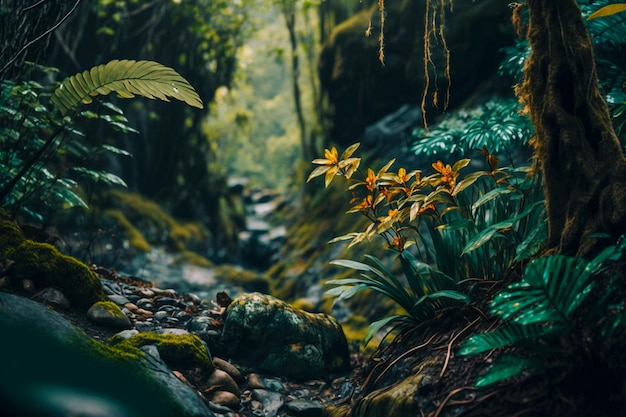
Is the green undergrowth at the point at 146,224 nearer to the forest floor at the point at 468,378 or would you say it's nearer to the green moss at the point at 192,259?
the green moss at the point at 192,259

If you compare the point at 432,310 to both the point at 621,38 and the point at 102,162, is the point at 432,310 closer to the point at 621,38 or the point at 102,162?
the point at 621,38

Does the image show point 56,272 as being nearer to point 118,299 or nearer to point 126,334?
point 118,299

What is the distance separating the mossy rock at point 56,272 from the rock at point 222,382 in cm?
104

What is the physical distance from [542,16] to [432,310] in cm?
189

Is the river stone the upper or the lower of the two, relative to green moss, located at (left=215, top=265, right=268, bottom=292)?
upper

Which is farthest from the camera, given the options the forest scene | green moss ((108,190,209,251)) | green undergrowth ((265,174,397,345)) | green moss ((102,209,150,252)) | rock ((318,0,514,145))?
green moss ((108,190,209,251))

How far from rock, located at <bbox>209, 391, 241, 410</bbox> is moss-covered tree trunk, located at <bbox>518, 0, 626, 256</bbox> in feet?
6.76

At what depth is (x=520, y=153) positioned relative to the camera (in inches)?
260

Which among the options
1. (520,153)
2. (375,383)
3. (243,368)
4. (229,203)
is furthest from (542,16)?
(229,203)

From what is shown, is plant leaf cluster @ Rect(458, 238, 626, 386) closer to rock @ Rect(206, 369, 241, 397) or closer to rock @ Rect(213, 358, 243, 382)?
rock @ Rect(206, 369, 241, 397)

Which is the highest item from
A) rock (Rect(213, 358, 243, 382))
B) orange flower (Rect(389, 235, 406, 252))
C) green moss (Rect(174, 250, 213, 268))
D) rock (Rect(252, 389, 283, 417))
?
orange flower (Rect(389, 235, 406, 252))

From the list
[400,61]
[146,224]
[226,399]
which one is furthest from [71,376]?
[400,61]

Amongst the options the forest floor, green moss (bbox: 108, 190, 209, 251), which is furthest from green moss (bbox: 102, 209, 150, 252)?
the forest floor

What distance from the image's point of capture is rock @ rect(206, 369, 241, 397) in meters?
3.39
